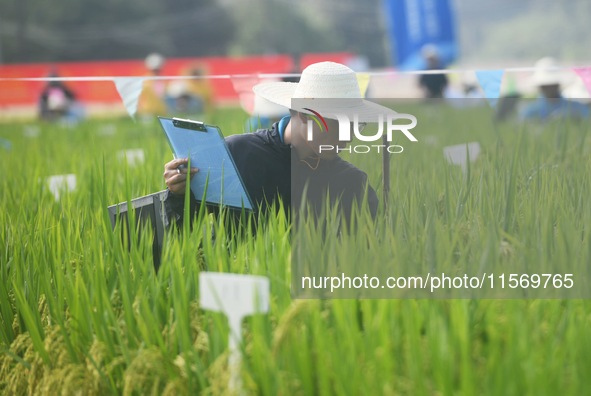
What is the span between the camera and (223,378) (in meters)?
1.38

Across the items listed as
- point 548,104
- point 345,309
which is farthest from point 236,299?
point 548,104

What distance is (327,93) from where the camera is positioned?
1.98 metres

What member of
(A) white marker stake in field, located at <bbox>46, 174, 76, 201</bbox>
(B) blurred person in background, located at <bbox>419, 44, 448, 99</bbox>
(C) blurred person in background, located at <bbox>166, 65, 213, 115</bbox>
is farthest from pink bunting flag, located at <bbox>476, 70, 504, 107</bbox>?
(C) blurred person in background, located at <bbox>166, 65, 213, 115</bbox>

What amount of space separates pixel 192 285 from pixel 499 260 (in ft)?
2.04

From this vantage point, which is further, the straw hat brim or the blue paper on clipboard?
the blue paper on clipboard

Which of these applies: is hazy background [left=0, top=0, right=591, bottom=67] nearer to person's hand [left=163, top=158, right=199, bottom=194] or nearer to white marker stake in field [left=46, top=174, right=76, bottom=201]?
white marker stake in field [left=46, top=174, right=76, bottom=201]

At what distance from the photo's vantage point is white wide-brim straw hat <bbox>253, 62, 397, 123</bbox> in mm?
1692

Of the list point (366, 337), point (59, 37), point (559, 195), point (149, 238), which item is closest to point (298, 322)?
point (366, 337)

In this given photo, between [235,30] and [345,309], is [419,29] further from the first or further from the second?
[235,30]

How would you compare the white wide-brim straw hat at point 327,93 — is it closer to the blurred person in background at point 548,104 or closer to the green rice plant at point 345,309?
the green rice plant at point 345,309

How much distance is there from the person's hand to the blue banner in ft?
28.6

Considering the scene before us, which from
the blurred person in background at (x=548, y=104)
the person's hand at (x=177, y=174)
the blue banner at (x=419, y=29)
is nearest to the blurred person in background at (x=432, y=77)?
the blue banner at (x=419, y=29)

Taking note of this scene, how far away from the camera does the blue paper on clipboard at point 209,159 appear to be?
1.95 m

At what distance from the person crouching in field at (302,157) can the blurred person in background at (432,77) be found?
23.9 feet
